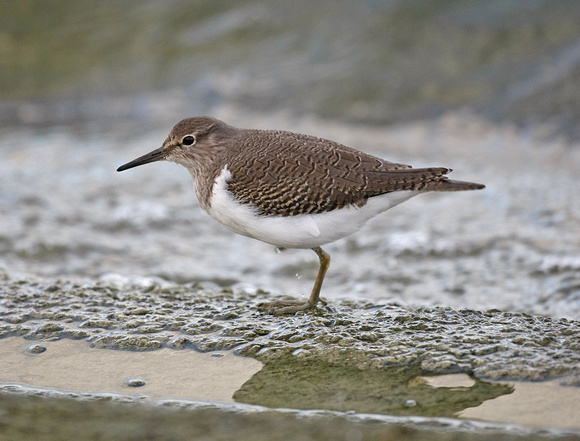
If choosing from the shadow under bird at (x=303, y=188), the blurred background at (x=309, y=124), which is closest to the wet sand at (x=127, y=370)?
the shadow under bird at (x=303, y=188)

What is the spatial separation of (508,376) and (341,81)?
25.5ft

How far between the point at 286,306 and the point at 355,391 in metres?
1.43

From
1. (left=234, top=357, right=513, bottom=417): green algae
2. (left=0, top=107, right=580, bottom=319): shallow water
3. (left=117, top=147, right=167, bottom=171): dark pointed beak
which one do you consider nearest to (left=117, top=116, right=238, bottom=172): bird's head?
(left=117, top=147, right=167, bottom=171): dark pointed beak

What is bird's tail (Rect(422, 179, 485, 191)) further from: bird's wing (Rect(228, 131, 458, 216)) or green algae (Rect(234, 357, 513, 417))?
green algae (Rect(234, 357, 513, 417))

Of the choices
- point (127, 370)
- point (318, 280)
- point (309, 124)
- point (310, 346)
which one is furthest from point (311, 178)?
point (309, 124)

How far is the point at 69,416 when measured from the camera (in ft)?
10.5

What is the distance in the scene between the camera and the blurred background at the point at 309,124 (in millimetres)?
6273

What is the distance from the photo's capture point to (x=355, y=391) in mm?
3412

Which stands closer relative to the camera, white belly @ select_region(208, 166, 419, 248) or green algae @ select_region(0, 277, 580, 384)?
green algae @ select_region(0, 277, 580, 384)

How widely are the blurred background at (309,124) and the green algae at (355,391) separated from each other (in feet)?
6.22

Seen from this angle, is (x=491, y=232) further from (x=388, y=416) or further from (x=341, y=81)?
(x=341, y=81)

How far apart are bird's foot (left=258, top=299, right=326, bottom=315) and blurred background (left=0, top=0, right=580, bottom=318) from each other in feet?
2.50

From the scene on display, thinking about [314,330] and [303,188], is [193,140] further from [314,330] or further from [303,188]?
[314,330]

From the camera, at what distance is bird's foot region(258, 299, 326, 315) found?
15.1ft
